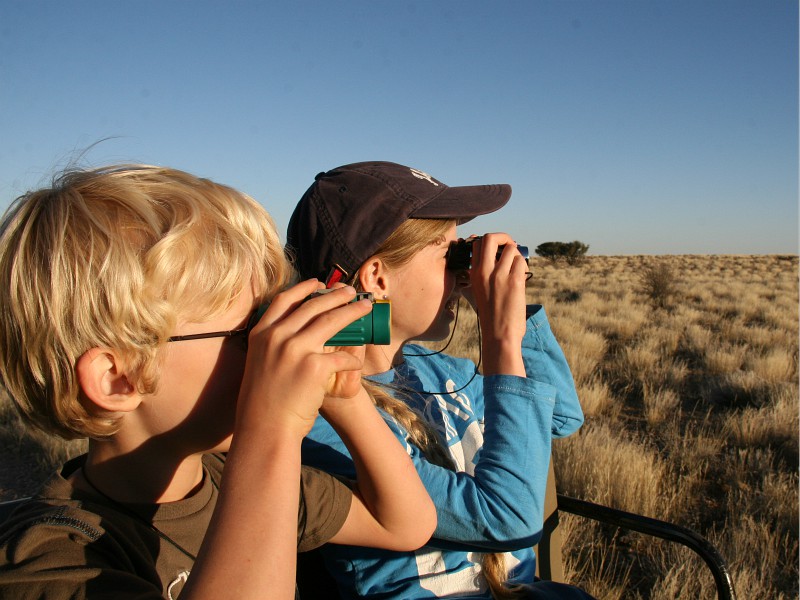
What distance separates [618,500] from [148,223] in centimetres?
373

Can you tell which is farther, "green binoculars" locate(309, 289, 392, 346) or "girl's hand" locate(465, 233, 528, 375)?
"girl's hand" locate(465, 233, 528, 375)

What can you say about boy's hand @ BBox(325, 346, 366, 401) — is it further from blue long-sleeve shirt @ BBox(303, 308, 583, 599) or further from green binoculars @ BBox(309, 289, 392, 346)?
blue long-sleeve shirt @ BBox(303, 308, 583, 599)

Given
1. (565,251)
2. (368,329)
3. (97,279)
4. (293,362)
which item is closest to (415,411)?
(368,329)

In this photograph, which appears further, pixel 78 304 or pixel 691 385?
pixel 691 385

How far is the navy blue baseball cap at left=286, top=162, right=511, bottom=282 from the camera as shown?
6.31ft

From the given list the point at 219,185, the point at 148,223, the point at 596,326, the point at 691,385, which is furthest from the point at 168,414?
the point at 596,326

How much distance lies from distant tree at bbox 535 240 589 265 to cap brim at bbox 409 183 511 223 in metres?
33.4

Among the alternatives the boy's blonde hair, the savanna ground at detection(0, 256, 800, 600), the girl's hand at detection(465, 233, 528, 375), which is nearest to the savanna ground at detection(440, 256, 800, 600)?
the savanna ground at detection(0, 256, 800, 600)

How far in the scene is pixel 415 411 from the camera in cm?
195

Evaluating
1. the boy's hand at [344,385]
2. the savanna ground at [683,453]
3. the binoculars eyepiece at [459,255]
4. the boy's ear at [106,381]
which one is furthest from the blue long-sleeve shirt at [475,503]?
the savanna ground at [683,453]

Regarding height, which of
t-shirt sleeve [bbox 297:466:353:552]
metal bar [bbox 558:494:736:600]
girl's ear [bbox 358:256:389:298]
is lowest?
metal bar [bbox 558:494:736:600]

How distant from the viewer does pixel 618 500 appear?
3904mm

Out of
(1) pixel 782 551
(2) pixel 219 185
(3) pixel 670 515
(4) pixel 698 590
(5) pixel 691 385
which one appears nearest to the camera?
(2) pixel 219 185

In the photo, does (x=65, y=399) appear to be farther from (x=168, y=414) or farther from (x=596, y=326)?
(x=596, y=326)
